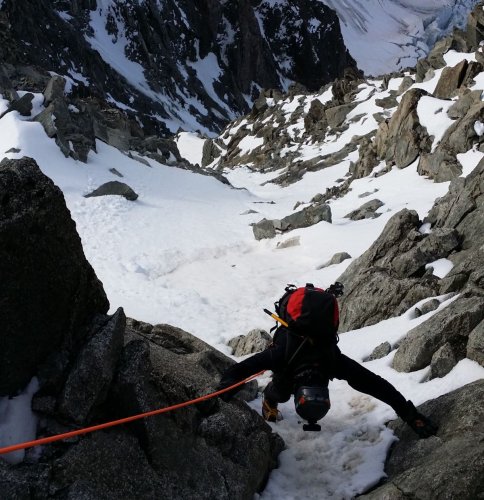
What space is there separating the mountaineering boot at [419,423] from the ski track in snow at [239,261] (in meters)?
0.58

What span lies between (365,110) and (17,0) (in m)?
73.4

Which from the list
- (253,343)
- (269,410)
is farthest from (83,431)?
(253,343)

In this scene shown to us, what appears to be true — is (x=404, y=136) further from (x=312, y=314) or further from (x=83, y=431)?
(x=83, y=431)

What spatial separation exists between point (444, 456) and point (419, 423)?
2.44 ft

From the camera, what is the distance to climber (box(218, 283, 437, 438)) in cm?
560

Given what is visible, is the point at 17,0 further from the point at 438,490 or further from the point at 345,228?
the point at 438,490

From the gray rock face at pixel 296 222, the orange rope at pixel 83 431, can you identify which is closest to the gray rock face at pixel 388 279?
the orange rope at pixel 83 431

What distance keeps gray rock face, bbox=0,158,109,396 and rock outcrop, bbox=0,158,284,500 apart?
0.01m

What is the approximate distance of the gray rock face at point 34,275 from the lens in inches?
186

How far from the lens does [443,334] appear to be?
276 inches

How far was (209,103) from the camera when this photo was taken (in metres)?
131

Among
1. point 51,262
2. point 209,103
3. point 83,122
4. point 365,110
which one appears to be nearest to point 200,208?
point 83,122

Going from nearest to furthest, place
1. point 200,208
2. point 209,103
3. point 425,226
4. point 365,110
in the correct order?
1. point 425,226
2. point 200,208
3. point 365,110
4. point 209,103

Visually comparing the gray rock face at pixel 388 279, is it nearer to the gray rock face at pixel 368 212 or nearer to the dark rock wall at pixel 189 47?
the gray rock face at pixel 368 212
